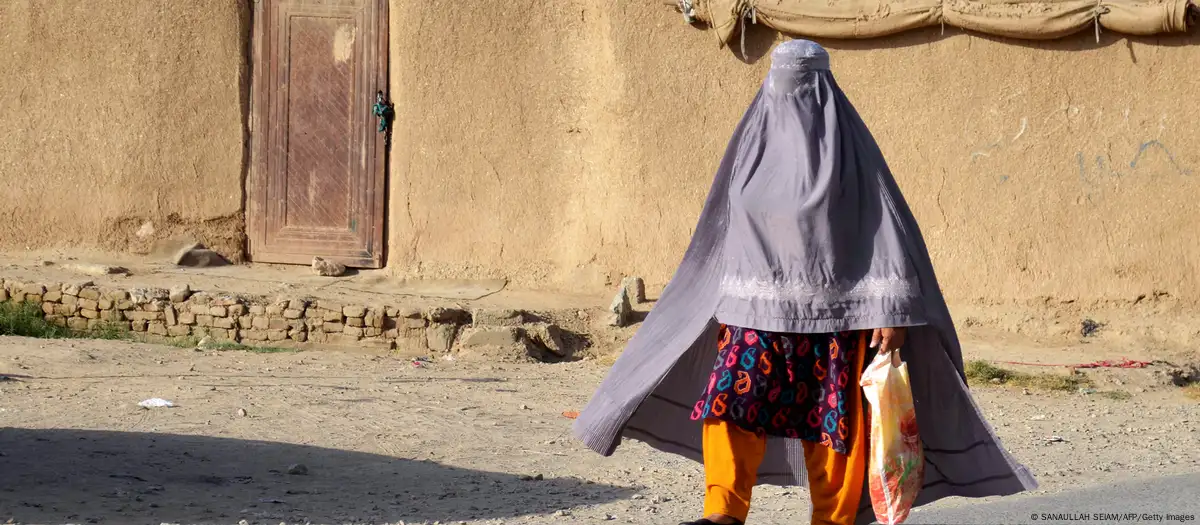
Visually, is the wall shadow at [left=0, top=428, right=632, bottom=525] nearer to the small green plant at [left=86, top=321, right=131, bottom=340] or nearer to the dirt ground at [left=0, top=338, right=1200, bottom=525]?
the dirt ground at [left=0, top=338, right=1200, bottom=525]

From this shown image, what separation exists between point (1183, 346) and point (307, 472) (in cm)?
506

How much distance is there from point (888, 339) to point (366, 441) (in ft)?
8.56

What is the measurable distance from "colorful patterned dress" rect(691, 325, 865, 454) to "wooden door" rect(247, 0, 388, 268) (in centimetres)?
607

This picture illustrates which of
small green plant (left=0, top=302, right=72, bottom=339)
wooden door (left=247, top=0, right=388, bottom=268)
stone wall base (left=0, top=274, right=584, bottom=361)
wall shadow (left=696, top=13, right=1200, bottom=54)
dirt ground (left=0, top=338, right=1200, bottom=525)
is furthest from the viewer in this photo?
wooden door (left=247, top=0, right=388, bottom=268)

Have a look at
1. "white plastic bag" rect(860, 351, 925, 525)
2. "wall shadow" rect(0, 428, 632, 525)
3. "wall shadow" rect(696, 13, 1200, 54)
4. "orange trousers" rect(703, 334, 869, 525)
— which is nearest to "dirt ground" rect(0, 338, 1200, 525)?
"wall shadow" rect(0, 428, 632, 525)

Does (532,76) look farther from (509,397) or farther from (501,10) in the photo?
(509,397)

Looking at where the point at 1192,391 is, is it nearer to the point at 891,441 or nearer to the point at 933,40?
the point at 933,40

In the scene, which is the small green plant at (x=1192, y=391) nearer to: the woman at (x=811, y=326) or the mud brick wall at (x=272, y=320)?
the mud brick wall at (x=272, y=320)

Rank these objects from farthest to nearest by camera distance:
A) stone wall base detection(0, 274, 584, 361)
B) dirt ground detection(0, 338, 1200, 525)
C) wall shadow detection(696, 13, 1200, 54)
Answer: stone wall base detection(0, 274, 584, 361)
wall shadow detection(696, 13, 1200, 54)
dirt ground detection(0, 338, 1200, 525)

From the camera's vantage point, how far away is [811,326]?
3.43 meters

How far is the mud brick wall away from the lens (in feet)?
25.7

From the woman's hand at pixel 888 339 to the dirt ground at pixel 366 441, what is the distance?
0.88m

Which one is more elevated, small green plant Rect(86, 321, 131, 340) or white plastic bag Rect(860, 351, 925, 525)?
white plastic bag Rect(860, 351, 925, 525)

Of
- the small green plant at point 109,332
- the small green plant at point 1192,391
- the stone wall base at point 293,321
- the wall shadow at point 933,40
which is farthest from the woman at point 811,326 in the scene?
the small green plant at point 109,332
